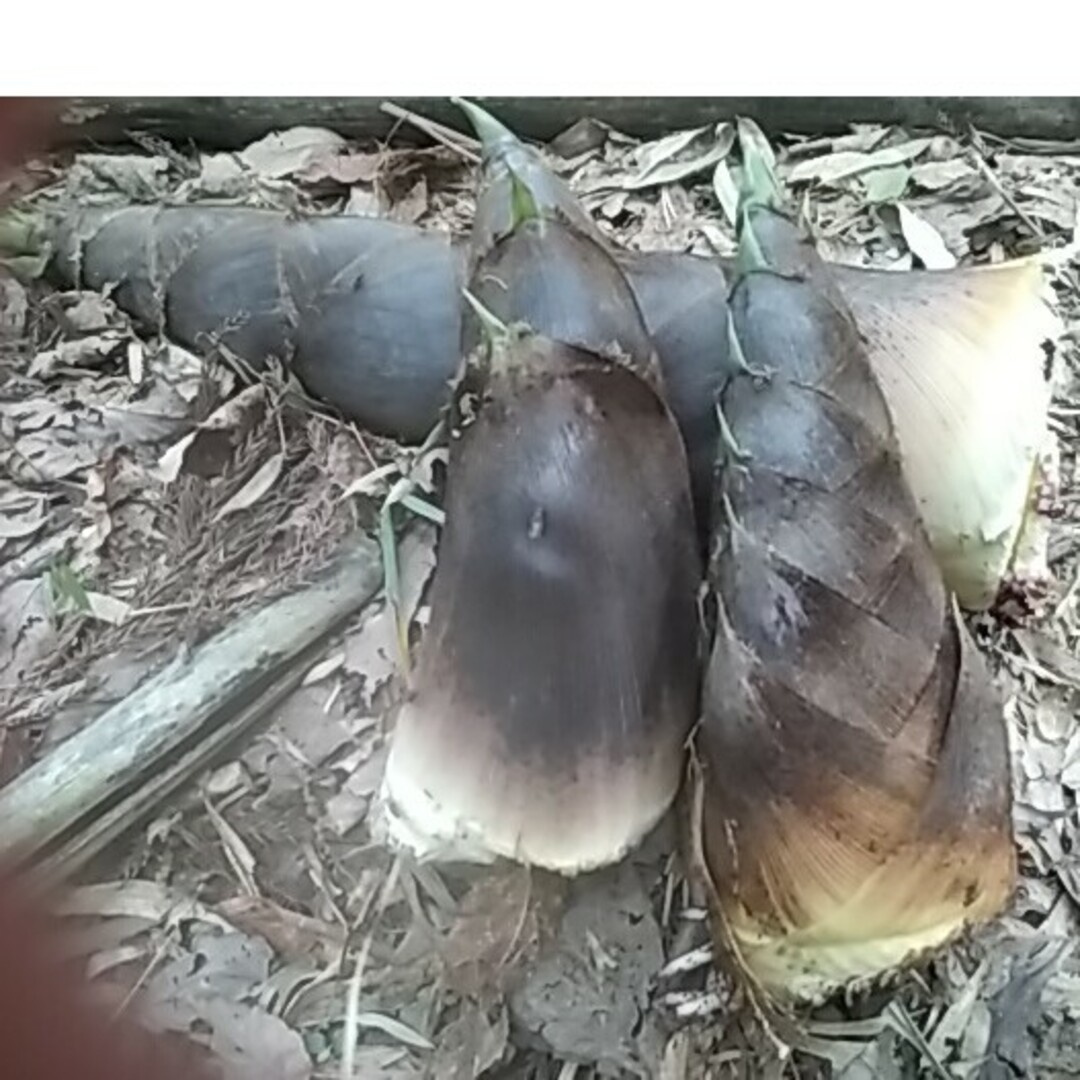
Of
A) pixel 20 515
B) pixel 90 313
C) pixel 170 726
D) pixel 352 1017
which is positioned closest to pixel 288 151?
pixel 90 313

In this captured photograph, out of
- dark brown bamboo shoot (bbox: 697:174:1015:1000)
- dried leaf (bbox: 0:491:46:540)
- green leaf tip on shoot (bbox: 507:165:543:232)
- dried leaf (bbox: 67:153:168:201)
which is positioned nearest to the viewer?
dark brown bamboo shoot (bbox: 697:174:1015:1000)

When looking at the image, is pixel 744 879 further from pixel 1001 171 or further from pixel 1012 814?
→ pixel 1001 171

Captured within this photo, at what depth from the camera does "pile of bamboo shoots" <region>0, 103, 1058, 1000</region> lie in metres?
0.63

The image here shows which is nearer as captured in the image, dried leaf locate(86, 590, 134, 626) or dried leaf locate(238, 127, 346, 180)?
dried leaf locate(86, 590, 134, 626)

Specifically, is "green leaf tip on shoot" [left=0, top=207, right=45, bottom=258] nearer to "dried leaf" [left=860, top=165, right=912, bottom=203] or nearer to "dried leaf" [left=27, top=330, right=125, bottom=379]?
"dried leaf" [left=27, top=330, right=125, bottom=379]

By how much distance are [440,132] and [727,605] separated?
0.40m

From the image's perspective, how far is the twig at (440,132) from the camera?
0.95 m

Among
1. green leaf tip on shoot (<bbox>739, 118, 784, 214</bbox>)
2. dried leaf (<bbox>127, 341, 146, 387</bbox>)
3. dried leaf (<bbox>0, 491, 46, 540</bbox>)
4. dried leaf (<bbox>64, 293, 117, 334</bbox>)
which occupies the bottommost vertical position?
dried leaf (<bbox>0, 491, 46, 540</bbox>)

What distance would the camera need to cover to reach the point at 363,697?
0.75 m

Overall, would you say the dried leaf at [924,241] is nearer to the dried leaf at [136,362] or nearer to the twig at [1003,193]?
the twig at [1003,193]

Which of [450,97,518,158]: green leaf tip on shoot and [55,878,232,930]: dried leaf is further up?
[450,97,518,158]: green leaf tip on shoot

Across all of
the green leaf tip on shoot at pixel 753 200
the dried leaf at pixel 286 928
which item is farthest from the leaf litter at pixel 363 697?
the green leaf tip on shoot at pixel 753 200

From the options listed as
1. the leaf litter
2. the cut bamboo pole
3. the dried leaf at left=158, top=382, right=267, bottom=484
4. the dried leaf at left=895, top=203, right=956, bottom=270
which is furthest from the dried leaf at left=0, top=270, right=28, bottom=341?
the dried leaf at left=895, top=203, right=956, bottom=270
